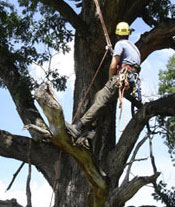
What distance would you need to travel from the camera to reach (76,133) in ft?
18.4

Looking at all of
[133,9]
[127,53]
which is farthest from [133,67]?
[133,9]

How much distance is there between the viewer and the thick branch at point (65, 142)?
16.1 ft

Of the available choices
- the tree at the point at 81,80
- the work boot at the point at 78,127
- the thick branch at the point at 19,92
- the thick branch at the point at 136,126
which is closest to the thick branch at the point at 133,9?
the tree at the point at 81,80

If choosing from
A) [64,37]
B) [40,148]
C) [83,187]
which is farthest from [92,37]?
[83,187]

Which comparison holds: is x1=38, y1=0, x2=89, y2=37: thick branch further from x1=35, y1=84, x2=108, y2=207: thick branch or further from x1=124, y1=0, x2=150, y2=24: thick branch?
x1=35, y1=84, x2=108, y2=207: thick branch

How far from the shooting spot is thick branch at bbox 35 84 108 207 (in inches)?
194

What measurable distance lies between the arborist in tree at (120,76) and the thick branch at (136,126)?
4.46ft

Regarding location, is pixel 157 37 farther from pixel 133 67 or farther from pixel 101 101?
pixel 101 101

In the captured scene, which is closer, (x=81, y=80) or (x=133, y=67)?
(x=133, y=67)

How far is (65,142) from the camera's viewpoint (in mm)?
5438

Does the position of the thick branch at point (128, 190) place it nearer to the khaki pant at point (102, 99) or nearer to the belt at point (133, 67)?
the khaki pant at point (102, 99)

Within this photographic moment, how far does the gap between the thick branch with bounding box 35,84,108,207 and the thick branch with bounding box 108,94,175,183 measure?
1.40 m

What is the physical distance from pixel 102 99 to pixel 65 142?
0.99 m

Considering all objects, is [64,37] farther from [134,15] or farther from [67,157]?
[67,157]
